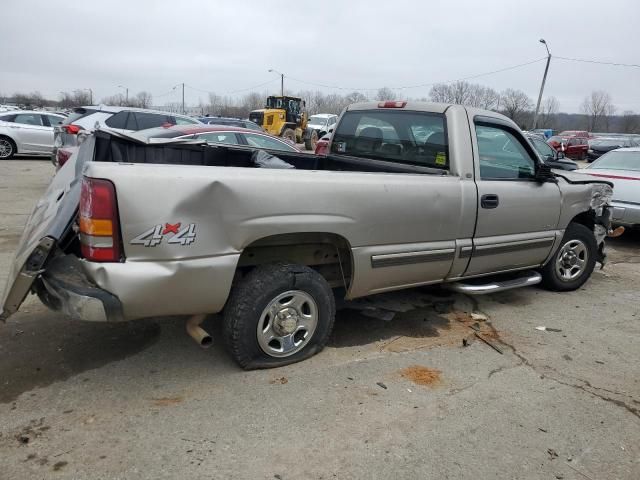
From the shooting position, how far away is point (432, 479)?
2.44 meters

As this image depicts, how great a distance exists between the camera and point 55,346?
357 cm

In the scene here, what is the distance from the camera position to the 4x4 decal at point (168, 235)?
268 centimetres

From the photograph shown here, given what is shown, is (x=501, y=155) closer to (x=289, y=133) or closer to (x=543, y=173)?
(x=543, y=173)

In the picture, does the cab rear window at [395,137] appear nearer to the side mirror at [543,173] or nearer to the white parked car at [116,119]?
the side mirror at [543,173]

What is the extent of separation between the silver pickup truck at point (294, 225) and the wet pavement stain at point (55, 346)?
0.58 metres

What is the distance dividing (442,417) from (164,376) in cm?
181

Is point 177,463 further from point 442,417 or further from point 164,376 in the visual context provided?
point 442,417

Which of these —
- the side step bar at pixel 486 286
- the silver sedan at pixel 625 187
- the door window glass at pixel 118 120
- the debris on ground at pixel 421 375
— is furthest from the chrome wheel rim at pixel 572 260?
the door window glass at pixel 118 120

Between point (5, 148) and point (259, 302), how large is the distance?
1566 cm

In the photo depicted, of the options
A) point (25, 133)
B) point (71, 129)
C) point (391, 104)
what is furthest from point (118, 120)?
point (391, 104)

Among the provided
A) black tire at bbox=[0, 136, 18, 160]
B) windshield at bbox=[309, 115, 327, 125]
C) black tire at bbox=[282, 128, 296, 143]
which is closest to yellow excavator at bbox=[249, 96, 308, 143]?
black tire at bbox=[282, 128, 296, 143]

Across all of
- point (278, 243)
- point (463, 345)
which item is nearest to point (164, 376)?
point (278, 243)

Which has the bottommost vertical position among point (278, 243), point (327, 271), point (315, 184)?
point (327, 271)

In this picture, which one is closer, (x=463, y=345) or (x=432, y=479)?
(x=432, y=479)
